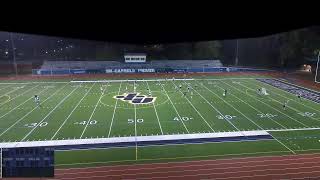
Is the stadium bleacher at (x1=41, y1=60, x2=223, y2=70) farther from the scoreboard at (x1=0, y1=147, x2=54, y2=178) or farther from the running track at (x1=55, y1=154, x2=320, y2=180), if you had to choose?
the scoreboard at (x1=0, y1=147, x2=54, y2=178)

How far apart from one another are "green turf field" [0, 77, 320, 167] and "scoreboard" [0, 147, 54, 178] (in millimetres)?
1653

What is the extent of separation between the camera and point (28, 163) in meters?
12.3

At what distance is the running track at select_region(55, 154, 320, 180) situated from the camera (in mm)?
12906

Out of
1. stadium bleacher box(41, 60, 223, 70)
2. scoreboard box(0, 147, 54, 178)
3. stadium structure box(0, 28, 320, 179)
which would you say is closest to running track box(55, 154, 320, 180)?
stadium structure box(0, 28, 320, 179)

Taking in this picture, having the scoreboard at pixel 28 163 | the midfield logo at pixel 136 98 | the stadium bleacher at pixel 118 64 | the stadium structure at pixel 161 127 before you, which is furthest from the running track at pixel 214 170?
the stadium bleacher at pixel 118 64

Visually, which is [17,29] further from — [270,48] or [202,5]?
[270,48]

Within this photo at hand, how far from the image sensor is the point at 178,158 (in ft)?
47.1

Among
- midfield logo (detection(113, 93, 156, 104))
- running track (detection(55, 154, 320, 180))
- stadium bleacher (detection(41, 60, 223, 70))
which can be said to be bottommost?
running track (detection(55, 154, 320, 180))

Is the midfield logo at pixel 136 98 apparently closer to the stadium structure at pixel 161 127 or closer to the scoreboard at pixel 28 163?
the stadium structure at pixel 161 127

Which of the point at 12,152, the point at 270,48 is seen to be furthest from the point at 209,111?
the point at 270,48

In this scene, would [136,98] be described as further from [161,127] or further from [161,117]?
[161,127]

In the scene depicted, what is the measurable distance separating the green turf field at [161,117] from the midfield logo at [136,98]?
0.53 meters

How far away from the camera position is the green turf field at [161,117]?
50.6ft

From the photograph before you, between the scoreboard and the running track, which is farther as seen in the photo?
the running track
